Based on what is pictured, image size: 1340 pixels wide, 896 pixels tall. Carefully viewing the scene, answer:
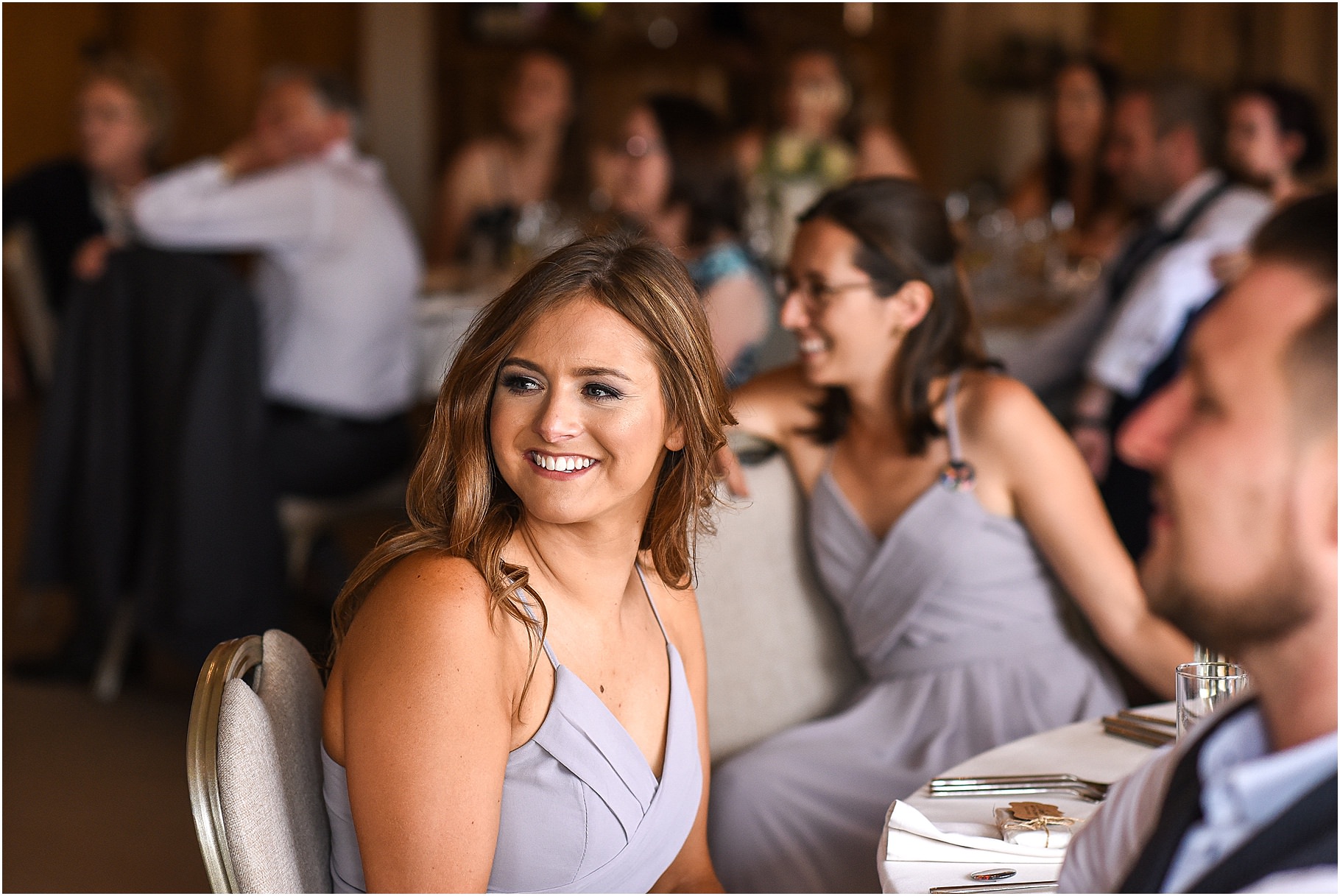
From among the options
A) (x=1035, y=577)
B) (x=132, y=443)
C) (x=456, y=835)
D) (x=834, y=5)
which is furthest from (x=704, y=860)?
(x=834, y=5)

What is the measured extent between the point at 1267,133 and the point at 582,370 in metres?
3.31

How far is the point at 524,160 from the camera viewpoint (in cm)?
529

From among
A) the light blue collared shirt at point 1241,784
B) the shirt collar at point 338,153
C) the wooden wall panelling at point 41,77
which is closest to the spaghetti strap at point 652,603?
the light blue collared shirt at point 1241,784

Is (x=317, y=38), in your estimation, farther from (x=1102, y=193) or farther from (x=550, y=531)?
(x=550, y=531)

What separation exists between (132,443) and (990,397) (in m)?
2.22

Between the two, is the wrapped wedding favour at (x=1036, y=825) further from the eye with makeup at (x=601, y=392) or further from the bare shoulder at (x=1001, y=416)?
the bare shoulder at (x=1001, y=416)

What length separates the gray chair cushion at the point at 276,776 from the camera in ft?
3.88

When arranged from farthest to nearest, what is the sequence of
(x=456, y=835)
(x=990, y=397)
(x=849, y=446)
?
(x=849, y=446), (x=990, y=397), (x=456, y=835)

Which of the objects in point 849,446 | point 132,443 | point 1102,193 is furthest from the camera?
point 1102,193

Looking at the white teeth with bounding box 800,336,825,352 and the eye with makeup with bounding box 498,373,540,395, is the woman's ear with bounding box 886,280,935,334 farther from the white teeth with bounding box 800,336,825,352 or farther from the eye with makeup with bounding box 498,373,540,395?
the eye with makeup with bounding box 498,373,540,395

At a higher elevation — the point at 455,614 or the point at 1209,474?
the point at 1209,474

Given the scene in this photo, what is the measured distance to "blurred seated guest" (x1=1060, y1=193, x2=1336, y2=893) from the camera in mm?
608

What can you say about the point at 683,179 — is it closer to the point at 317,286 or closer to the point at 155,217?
the point at 317,286

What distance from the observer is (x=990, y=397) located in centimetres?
204
